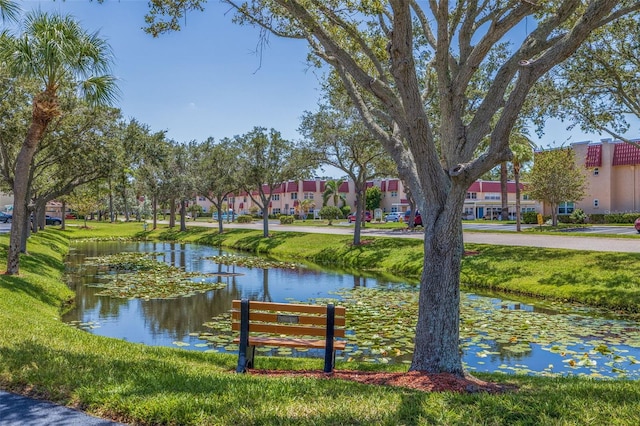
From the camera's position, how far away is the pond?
32.8 feet

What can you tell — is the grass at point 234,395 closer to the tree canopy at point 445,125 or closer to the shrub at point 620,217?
the tree canopy at point 445,125

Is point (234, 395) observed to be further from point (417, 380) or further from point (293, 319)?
point (417, 380)

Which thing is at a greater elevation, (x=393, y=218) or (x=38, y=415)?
(x=393, y=218)

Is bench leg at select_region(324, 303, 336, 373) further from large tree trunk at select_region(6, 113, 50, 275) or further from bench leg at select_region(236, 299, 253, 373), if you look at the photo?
large tree trunk at select_region(6, 113, 50, 275)

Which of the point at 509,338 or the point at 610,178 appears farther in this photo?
the point at 610,178

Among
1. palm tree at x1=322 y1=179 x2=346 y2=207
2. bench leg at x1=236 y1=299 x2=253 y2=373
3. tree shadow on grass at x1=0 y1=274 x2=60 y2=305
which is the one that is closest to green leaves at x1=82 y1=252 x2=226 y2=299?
tree shadow on grass at x1=0 y1=274 x2=60 y2=305

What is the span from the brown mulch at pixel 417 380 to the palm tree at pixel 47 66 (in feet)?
35.1

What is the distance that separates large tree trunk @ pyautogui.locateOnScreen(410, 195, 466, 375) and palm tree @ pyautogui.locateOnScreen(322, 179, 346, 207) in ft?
232

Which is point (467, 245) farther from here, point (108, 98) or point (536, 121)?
point (108, 98)

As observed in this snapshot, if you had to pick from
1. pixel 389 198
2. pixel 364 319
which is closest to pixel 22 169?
pixel 364 319

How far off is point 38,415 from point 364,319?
926 centimetres

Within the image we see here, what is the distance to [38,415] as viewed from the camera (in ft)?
15.8

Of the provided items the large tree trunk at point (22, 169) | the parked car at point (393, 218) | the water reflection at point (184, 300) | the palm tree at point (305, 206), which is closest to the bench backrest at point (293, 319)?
the water reflection at point (184, 300)

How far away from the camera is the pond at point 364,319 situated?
10008 mm
